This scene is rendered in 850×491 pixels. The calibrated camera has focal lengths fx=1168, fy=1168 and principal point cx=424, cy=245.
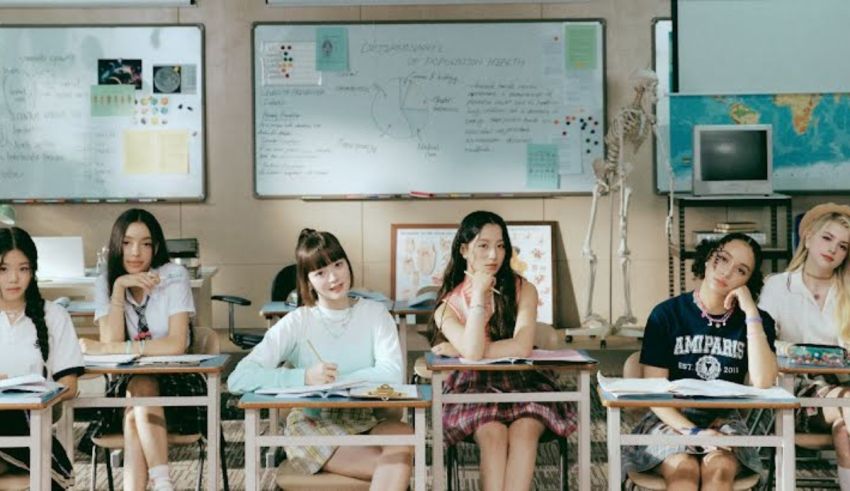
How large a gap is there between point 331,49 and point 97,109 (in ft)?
4.98

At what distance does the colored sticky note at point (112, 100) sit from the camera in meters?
7.33

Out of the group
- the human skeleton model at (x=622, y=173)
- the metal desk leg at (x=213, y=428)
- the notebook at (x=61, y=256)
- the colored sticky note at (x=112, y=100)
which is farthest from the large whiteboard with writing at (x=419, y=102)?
the metal desk leg at (x=213, y=428)

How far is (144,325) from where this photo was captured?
4398 mm

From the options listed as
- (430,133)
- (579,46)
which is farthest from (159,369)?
(579,46)

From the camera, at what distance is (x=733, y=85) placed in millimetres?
7441

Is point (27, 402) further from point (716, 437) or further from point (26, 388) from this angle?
point (716, 437)

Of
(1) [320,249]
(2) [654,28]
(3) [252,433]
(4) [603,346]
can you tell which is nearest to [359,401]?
(3) [252,433]

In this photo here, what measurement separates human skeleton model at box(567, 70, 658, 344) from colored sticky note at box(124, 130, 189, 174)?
261 centimetres

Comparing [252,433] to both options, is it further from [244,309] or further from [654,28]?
[654,28]

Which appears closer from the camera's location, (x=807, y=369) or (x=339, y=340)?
(x=339, y=340)

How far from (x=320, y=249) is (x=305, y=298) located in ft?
0.72

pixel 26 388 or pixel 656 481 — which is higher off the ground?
pixel 26 388

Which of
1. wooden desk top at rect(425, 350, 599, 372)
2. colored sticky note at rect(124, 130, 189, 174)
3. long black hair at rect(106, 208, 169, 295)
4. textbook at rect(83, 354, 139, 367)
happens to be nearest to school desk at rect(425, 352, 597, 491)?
wooden desk top at rect(425, 350, 599, 372)

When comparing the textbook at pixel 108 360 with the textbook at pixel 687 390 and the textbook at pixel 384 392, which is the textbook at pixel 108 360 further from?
the textbook at pixel 687 390
